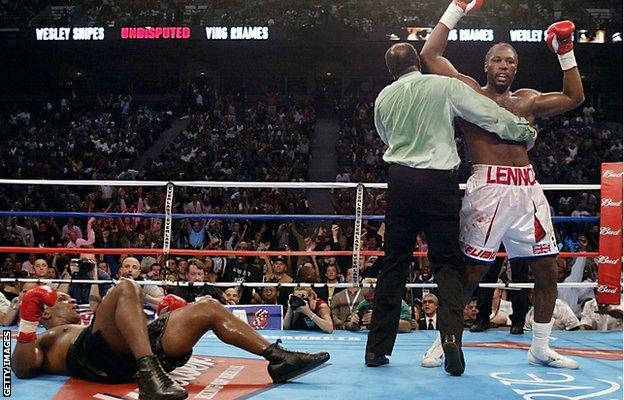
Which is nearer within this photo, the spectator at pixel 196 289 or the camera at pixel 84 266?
the spectator at pixel 196 289

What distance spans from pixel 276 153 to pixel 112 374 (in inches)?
383

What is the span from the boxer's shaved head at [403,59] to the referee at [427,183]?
0.21 feet

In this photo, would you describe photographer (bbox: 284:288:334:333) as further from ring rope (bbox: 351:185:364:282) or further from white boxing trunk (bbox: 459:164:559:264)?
white boxing trunk (bbox: 459:164:559:264)

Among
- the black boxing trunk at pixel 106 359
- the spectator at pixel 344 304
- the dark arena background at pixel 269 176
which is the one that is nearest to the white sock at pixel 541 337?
the dark arena background at pixel 269 176

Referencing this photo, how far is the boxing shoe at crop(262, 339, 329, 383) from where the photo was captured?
221cm

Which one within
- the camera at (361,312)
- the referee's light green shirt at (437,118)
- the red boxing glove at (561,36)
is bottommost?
the camera at (361,312)

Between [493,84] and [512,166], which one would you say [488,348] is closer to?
[512,166]

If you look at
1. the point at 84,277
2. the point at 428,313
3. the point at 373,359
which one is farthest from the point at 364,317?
the point at 84,277

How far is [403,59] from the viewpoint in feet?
8.63

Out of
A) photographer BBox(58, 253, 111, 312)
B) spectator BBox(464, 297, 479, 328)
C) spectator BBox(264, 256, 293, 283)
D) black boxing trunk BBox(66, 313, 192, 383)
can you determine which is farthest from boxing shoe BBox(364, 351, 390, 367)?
spectator BBox(264, 256, 293, 283)

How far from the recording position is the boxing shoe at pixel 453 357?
7.61 feet

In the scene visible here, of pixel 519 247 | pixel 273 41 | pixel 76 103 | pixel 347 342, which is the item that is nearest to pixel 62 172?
pixel 76 103

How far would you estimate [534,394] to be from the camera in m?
2.08

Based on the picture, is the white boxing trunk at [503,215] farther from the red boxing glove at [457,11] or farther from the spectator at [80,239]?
the spectator at [80,239]
